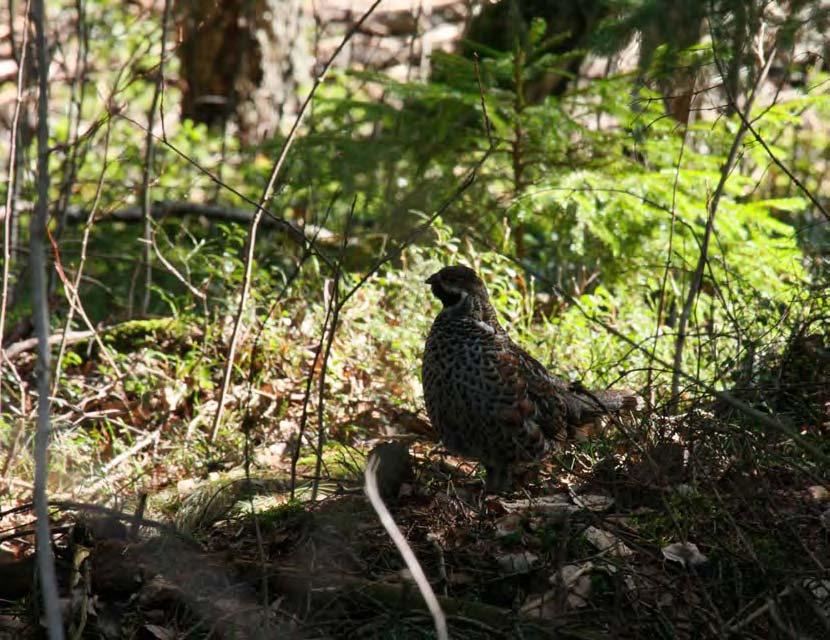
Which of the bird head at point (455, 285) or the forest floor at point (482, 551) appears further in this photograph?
the bird head at point (455, 285)

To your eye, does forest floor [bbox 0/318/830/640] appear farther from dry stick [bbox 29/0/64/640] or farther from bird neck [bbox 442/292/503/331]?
bird neck [bbox 442/292/503/331]

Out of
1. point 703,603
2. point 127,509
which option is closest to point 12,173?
point 127,509

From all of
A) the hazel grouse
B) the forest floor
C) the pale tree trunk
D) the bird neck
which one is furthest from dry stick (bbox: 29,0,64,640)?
the pale tree trunk

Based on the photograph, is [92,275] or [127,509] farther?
[92,275]

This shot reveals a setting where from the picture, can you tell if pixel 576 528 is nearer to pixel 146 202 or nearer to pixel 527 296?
pixel 527 296

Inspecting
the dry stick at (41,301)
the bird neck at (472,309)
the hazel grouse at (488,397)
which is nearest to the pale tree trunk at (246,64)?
the bird neck at (472,309)

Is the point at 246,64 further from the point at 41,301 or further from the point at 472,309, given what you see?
the point at 41,301

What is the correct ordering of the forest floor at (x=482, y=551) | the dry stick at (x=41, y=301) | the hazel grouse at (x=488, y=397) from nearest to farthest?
the dry stick at (x=41, y=301) → the forest floor at (x=482, y=551) → the hazel grouse at (x=488, y=397)

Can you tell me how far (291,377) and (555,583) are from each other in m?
3.22

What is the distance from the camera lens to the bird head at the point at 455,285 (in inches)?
189

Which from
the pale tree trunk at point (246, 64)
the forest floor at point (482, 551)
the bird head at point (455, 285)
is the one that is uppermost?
the pale tree trunk at point (246, 64)

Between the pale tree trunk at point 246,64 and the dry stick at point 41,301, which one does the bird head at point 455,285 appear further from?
the pale tree trunk at point 246,64

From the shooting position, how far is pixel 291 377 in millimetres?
6211

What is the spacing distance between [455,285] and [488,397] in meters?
0.63
